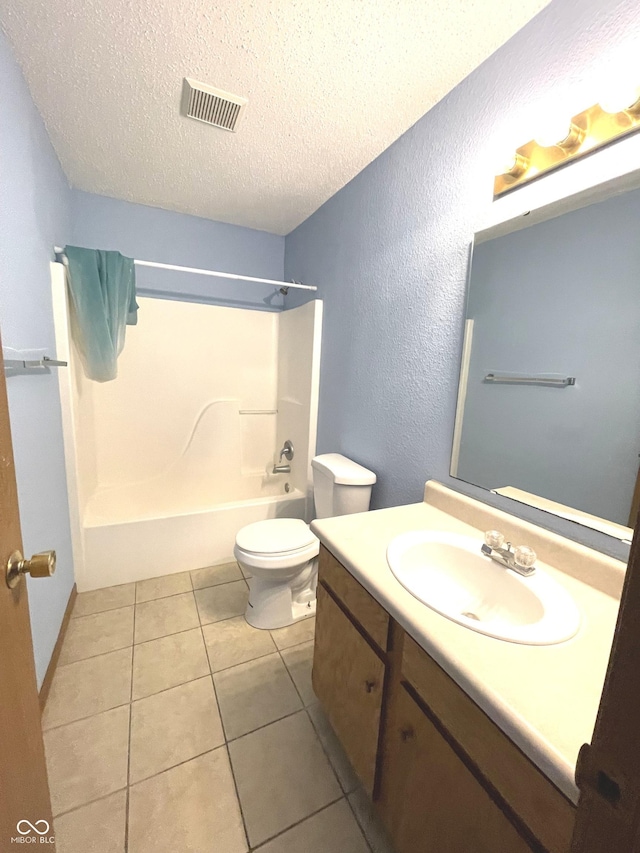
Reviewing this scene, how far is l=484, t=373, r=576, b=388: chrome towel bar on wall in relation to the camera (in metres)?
0.95

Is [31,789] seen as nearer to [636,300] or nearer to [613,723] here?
[613,723]

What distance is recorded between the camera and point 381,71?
3.88ft

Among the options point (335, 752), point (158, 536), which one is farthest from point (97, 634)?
point (335, 752)

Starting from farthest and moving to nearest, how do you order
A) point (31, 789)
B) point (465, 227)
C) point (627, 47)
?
1. point (465, 227)
2. point (627, 47)
3. point (31, 789)

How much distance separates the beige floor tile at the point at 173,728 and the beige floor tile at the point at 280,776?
0.41 ft

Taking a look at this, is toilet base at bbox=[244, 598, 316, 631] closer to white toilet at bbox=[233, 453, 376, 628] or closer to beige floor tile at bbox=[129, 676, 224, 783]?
white toilet at bbox=[233, 453, 376, 628]

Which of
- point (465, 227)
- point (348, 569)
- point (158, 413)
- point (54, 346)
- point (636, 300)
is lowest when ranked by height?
point (348, 569)

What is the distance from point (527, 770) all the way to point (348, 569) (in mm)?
518

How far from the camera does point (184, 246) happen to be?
8.00 feet

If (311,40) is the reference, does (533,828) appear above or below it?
below

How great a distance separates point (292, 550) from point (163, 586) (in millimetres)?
957

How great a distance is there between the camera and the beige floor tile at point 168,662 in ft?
4.66

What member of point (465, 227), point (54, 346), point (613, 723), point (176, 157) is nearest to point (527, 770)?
point (613, 723)

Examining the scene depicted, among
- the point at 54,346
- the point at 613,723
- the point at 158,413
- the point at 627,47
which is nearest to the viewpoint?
the point at 613,723
